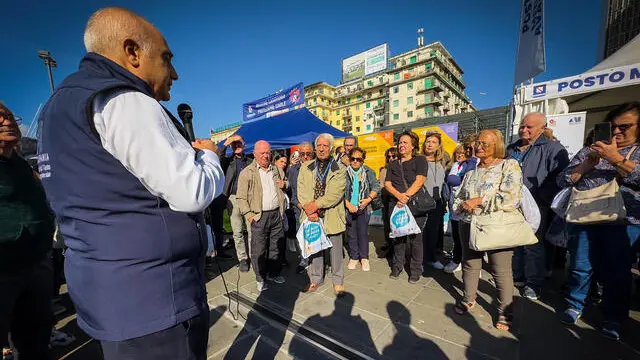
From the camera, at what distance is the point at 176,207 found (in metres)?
0.88

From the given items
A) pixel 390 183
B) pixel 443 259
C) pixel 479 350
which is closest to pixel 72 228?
pixel 479 350

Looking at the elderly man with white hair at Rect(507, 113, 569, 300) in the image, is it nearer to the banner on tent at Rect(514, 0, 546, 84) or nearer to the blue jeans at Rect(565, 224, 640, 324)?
the blue jeans at Rect(565, 224, 640, 324)

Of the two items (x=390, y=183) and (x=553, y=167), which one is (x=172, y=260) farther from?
(x=553, y=167)

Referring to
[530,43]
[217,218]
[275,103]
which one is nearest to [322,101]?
[275,103]

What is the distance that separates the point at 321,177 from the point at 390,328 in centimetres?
178

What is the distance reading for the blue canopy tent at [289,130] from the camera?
7435mm

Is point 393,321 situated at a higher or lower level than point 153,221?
lower

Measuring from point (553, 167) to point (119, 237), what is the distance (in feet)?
12.8

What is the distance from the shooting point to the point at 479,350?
A: 2.07 metres

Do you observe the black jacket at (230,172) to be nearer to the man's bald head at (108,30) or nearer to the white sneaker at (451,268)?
the man's bald head at (108,30)

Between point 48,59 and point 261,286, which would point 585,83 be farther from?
point 48,59

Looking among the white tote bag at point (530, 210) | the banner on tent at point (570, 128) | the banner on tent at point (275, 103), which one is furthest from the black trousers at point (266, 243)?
the banner on tent at point (275, 103)

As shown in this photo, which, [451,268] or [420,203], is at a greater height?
[420,203]

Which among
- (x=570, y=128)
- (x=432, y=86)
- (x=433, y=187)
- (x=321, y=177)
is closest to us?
(x=321, y=177)
